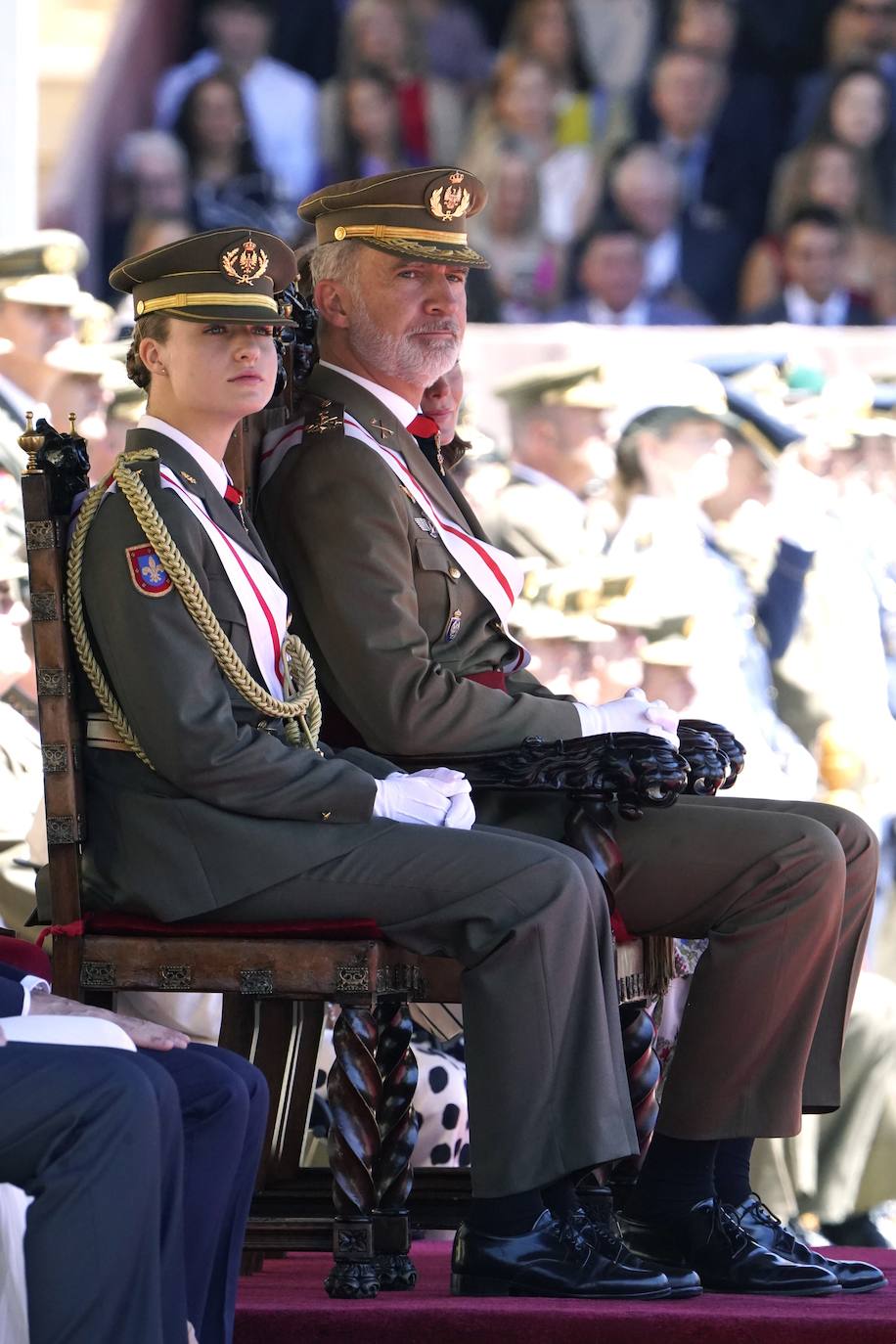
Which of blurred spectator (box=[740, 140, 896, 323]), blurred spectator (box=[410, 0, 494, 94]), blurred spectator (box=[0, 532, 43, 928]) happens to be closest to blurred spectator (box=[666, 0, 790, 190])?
blurred spectator (box=[740, 140, 896, 323])

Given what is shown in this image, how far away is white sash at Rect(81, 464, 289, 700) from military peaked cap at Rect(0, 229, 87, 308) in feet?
11.9

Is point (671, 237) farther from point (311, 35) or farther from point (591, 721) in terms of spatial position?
point (591, 721)

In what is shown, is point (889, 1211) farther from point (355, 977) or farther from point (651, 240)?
point (355, 977)

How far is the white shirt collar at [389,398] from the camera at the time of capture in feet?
11.9

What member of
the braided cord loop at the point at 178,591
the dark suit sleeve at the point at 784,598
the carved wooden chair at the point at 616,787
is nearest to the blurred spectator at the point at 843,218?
the dark suit sleeve at the point at 784,598

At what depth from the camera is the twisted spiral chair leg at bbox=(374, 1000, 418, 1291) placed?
313 cm

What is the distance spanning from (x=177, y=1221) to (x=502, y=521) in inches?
189

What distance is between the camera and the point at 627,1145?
2934 mm

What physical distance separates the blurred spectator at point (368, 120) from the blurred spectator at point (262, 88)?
0.10 m

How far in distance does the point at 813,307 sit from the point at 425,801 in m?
4.32

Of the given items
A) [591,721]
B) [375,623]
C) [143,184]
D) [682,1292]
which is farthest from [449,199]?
[143,184]

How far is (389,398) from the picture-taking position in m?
3.64

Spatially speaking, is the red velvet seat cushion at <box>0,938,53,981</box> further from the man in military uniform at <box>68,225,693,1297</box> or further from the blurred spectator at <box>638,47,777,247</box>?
the blurred spectator at <box>638,47,777,247</box>

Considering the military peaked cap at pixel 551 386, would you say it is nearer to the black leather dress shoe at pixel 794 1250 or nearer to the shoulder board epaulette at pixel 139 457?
the shoulder board epaulette at pixel 139 457
